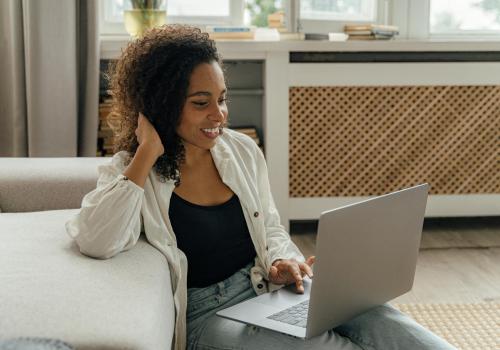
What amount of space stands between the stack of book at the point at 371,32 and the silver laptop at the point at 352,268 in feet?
6.19

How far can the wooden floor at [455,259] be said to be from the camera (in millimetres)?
2619

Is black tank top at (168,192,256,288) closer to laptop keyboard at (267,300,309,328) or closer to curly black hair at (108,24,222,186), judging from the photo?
curly black hair at (108,24,222,186)

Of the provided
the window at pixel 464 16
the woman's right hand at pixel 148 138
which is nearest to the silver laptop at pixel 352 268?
Result: the woman's right hand at pixel 148 138

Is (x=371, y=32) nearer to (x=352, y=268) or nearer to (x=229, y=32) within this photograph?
(x=229, y=32)

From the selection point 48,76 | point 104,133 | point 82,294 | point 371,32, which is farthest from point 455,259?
point 82,294

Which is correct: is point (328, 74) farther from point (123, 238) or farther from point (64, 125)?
point (123, 238)

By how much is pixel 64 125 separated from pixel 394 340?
6.09ft

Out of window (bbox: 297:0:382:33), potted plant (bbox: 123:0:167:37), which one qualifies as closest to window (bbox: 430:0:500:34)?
window (bbox: 297:0:382:33)

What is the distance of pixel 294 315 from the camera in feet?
4.72

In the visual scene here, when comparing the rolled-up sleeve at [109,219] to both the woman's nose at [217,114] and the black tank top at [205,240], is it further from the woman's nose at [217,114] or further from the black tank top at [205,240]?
the woman's nose at [217,114]

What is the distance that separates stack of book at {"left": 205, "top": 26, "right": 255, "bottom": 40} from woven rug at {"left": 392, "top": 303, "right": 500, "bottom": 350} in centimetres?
127

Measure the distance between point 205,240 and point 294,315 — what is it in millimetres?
276

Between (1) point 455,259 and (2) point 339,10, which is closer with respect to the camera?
(1) point 455,259

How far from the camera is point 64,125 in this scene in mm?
2900
